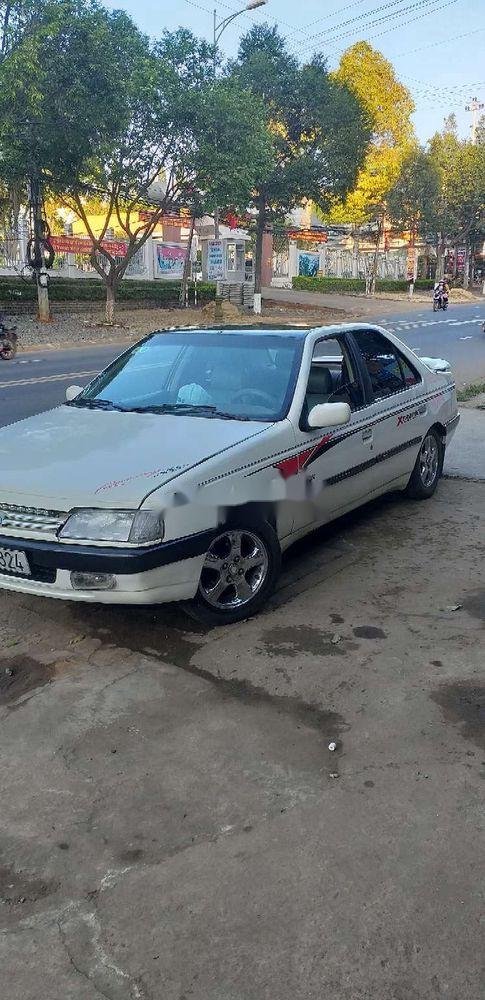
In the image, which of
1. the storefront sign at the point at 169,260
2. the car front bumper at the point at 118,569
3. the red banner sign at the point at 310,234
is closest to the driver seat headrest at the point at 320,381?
the car front bumper at the point at 118,569

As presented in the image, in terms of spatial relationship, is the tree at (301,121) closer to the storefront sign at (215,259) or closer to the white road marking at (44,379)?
the storefront sign at (215,259)

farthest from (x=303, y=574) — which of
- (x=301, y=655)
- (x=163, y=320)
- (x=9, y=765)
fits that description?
(x=163, y=320)

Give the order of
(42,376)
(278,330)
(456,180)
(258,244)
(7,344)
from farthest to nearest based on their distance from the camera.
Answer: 1. (456,180)
2. (258,244)
3. (7,344)
4. (42,376)
5. (278,330)

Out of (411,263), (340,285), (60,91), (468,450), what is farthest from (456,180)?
(468,450)

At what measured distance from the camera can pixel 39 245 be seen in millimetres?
24891

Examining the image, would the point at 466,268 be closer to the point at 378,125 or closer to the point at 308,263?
the point at 308,263

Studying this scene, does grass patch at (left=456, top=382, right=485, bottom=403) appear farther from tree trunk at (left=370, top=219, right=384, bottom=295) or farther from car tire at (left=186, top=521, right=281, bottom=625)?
tree trunk at (left=370, top=219, right=384, bottom=295)

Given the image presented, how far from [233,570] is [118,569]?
73 cm

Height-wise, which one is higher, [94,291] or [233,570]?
[94,291]

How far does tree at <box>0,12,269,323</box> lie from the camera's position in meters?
20.3

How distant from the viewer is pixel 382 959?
2.15 m

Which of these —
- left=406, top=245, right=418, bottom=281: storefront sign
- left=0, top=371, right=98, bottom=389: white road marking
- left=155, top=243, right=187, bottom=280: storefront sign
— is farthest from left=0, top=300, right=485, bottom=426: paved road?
left=406, top=245, right=418, bottom=281: storefront sign

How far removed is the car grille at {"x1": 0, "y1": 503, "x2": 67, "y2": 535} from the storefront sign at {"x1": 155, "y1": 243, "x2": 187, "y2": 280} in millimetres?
38488

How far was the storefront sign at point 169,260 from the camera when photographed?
4044cm
